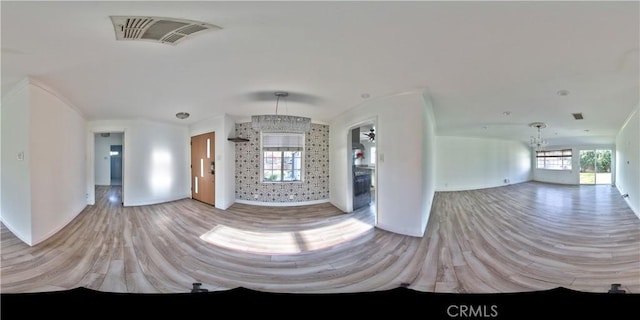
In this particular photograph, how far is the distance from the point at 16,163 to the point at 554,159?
1385 centimetres

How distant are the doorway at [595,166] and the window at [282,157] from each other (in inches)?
406

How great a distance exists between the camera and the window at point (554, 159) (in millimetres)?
8695

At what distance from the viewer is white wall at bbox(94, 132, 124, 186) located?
6578 millimetres

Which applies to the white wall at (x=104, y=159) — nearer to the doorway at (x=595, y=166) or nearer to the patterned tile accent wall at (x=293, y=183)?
the patterned tile accent wall at (x=293, y=183)

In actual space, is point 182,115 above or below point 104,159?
above

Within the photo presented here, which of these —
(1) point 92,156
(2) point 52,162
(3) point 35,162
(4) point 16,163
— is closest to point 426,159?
(3) point 35,162

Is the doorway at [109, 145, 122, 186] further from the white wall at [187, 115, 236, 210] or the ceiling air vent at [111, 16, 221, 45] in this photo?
the ceiling air vent at [111, 16, 221, 45]

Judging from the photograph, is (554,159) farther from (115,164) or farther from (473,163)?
(115,164)

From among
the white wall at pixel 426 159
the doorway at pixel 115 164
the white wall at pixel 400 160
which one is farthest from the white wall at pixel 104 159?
the white wall at pixel 426 159

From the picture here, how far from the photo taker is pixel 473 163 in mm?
7172

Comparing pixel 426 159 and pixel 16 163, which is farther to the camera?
pixel 426 159

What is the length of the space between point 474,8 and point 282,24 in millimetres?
1006

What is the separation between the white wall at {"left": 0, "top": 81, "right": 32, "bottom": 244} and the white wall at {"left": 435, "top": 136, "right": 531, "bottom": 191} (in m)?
7.60

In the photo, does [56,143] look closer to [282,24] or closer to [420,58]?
[282,24]
